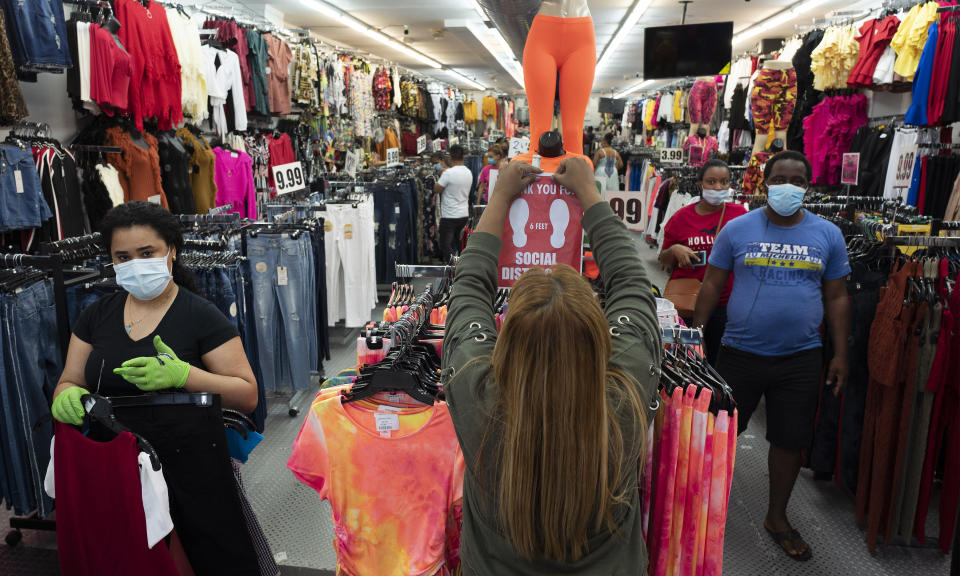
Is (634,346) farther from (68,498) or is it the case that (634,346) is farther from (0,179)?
(0,179)

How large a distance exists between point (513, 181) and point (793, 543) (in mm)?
2419

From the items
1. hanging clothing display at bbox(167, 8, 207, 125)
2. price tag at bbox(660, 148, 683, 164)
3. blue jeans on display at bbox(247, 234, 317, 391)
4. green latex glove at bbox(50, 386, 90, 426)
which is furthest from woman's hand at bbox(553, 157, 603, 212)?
price tag at bbox(660, 148, 683, 164)

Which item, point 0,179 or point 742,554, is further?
point 0,179

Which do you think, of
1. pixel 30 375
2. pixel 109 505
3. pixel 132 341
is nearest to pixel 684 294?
pixel 132 341

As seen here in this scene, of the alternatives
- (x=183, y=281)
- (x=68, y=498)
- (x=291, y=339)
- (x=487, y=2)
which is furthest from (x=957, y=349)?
(x=487, y=2)

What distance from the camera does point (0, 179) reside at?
390 cm

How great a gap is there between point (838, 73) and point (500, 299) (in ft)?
20.4

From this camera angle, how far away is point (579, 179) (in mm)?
1524

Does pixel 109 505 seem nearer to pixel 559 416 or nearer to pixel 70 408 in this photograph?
pixel 70 408

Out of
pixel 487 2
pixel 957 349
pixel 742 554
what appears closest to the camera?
pixel 957 349

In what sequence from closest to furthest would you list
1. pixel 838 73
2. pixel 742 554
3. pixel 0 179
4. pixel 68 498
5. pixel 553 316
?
pixel 553 316
pixel 68 498
pixel 742 554
pixel 0 179
pixel 838 73

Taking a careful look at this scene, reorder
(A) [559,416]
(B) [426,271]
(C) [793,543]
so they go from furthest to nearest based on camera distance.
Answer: (C) [793,543] < (B) [426,271] < (A) [559,416]

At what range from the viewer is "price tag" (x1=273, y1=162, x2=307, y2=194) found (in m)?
4.95

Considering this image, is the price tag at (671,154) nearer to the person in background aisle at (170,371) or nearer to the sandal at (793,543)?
the sandal at (793,543)
